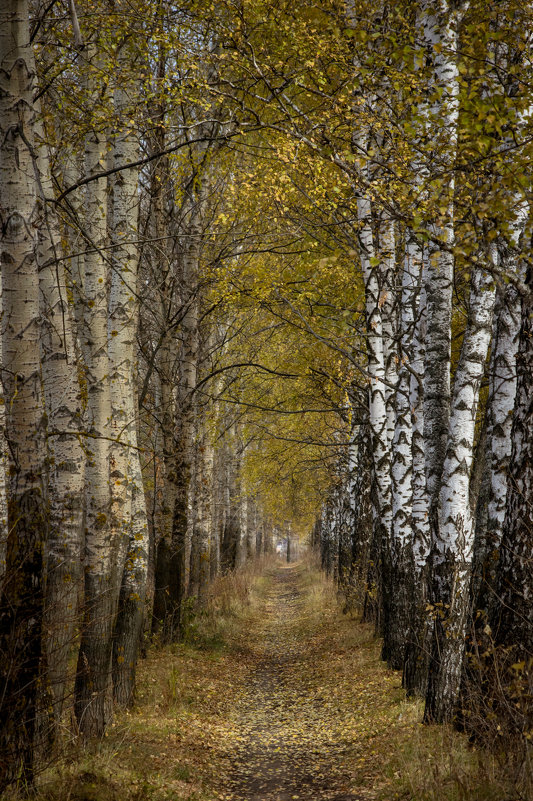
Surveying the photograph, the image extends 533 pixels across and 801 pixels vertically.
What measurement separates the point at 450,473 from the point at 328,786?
10.6ft

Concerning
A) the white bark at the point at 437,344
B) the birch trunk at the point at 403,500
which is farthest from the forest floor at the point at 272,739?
the white bark at the point at 437,344

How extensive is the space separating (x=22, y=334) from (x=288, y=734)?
6193 mm

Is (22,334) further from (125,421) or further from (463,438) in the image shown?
(463,438)

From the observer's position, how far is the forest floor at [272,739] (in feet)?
15.6

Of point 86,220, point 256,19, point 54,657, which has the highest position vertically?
point 256,19

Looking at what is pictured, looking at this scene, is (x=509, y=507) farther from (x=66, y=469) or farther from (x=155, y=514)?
Result: (x=155, y=514)

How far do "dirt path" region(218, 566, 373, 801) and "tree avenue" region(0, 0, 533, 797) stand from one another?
122 cm

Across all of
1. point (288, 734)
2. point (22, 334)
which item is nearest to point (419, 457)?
point (288, 734)

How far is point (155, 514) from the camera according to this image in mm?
12266

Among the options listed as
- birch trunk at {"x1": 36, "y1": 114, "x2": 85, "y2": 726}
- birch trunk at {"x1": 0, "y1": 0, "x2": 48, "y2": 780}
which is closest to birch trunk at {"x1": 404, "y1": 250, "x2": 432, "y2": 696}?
birch trunk at {"x1": 36, "y1": 114, "x2": 85, "y2": 726}

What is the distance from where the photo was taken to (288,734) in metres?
7.83

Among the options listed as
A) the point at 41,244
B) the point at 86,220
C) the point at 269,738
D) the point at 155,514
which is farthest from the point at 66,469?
the point at 155,514

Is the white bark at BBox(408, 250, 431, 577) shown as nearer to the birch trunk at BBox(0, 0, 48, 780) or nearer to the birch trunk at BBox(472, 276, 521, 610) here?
the birch trunk at BBox(472, 276, 521, 610)

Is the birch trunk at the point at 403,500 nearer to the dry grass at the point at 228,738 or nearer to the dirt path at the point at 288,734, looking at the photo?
the dry grass at the point at 228,738
